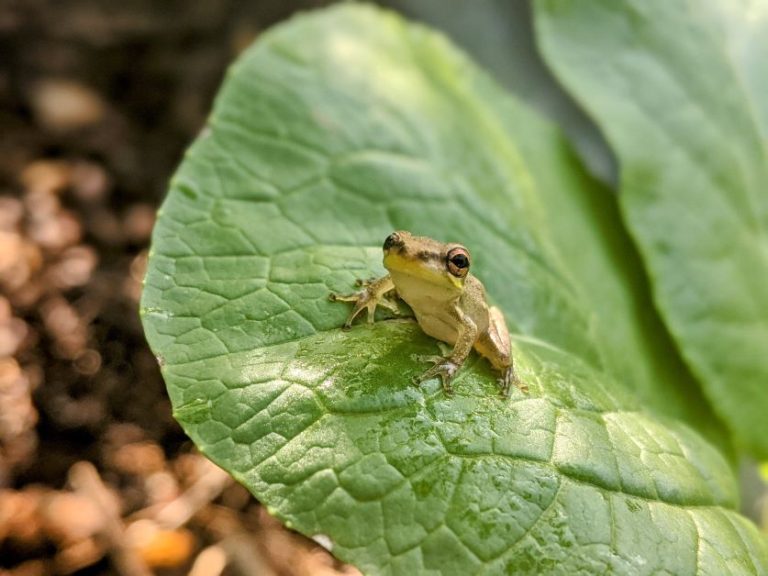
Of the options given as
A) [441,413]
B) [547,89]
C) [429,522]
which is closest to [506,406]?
[441,413]

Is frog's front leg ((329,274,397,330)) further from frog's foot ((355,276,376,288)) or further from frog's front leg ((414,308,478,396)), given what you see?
frog's front leg ((414,308,478,396))

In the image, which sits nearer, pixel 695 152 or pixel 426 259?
pixel 426 259

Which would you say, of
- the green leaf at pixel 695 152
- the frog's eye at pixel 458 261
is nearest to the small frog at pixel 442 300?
the frog's eye at pixel 458 261

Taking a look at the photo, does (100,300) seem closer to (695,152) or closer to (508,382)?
(508,382)

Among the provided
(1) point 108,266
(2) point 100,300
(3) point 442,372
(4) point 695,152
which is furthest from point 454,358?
(1) point 108,266

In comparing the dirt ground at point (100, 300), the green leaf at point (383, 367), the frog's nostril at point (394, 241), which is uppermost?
the frog's nostril at point (394, 241)

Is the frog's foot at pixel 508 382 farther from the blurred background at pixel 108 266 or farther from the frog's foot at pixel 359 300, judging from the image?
the blurred background at pixel 108 266
